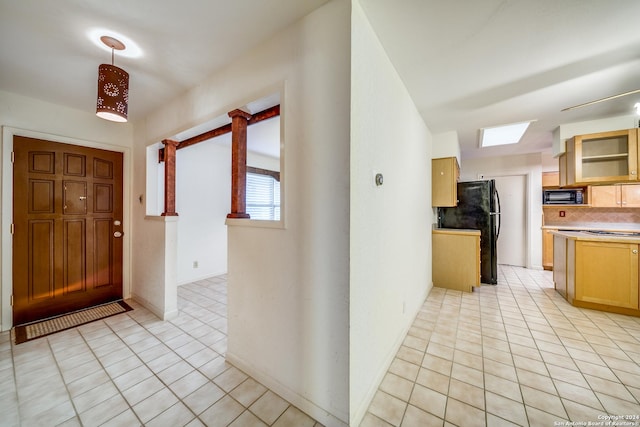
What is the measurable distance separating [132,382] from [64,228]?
7.29ft

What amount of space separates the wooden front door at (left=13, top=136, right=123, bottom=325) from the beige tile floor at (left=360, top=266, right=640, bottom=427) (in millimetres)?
3563

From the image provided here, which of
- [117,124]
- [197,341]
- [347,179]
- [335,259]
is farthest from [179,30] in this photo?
[197,341]

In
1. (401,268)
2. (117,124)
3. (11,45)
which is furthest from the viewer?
(117,124)

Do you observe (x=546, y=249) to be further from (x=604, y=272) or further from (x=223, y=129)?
(x=223, y=129)

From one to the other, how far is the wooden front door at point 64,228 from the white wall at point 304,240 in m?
2.44

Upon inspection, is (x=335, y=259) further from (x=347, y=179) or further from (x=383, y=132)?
(x=383, y=132)

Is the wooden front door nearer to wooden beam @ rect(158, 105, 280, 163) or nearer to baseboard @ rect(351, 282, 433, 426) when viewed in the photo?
wooden beam @ rect(158, 105, 280, 163)

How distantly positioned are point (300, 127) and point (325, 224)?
629 mm

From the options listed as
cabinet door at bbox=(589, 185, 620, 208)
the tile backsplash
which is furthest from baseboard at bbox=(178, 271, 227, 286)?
cabinet door at bbox=(589, 185, 620, 208)

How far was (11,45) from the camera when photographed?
1.71 metres

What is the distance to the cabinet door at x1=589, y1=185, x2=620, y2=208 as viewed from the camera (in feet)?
12.6

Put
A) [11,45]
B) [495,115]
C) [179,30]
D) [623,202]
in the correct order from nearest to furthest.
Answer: [179,30] < [11,45] < [495,115] < [623,202]

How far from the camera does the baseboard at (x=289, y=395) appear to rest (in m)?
1.37

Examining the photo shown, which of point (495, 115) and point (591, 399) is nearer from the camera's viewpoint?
point (591, 399)
